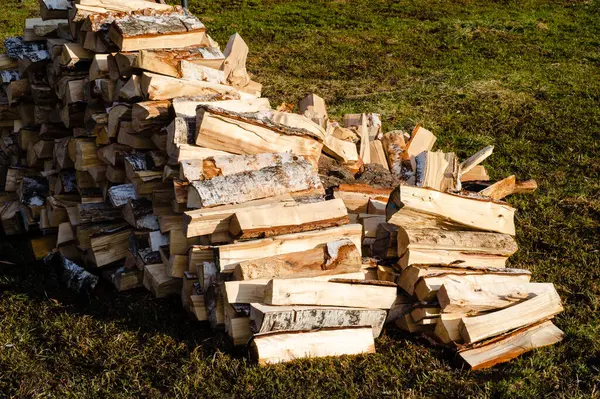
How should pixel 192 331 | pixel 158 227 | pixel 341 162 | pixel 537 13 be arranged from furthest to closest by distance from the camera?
pixel 537 13
pixel 341 162
pixel 158 227
pixel 192 331

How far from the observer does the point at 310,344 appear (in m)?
3.97

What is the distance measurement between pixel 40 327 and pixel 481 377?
107 inches

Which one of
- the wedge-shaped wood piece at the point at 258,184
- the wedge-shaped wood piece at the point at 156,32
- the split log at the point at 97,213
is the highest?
the wedge-shaped wood piece at the point at 156,32

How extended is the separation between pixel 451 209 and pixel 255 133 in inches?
56.7

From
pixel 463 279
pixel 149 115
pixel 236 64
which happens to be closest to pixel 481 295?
pixel 463 279

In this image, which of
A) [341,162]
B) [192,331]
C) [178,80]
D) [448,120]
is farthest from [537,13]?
[192,331]

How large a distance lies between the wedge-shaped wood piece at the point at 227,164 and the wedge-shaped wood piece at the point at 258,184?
6 cm

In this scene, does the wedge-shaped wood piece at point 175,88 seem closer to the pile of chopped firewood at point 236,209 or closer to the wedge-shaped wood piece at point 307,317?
the pile of chopped firewood at point 236,209

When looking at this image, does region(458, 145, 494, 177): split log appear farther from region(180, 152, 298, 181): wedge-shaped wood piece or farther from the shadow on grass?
the shadow on grass

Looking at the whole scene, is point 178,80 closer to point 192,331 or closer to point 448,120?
point 192,331

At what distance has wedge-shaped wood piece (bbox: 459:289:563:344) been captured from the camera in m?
4.03

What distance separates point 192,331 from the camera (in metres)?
4.29

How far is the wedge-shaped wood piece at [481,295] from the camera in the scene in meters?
4.06

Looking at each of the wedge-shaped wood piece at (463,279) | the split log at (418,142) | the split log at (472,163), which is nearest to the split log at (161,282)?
the wedge-shaped wood piece at (463,279)
